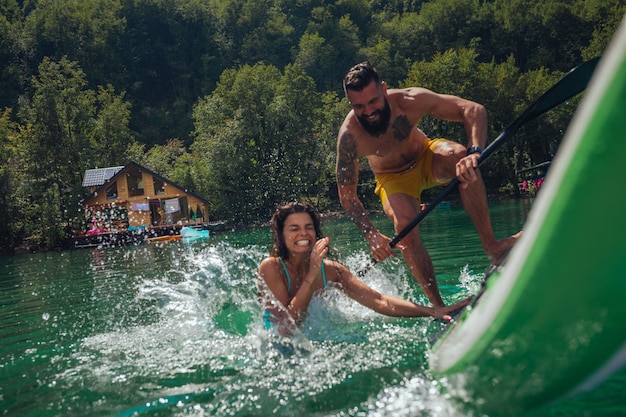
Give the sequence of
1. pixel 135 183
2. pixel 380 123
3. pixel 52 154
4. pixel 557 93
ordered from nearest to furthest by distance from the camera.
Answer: pixel 557 93 < pixel 380 123 < pixel 135 183 < pixel 52 154

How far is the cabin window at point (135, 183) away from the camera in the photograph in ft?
149

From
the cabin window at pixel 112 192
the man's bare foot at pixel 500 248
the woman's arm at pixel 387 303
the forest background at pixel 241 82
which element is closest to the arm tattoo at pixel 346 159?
the woman's arm at pixel 387 303

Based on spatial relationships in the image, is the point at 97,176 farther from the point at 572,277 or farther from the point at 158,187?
the point at 572,277

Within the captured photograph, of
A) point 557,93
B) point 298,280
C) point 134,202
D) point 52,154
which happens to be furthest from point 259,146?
point 557,93

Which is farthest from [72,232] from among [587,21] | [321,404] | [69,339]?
[587,21]

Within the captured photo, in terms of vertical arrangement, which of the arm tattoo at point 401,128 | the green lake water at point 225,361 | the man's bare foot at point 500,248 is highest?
the arm tattoo at point 401,128

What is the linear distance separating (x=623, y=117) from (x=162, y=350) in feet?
14.9

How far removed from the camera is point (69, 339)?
639cm

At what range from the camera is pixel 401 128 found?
5.88 m

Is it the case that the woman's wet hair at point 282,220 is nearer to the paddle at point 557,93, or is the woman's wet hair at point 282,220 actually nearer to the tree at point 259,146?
the paddle at point 557,93

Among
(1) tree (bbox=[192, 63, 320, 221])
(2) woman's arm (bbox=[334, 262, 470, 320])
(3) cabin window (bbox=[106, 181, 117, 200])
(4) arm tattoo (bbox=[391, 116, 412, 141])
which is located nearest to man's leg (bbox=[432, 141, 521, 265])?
(4) arm tattoo (bbox=[391, 116, 412, 141])

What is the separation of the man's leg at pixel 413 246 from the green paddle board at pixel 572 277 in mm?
3434

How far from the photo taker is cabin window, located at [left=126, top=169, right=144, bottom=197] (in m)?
45.5

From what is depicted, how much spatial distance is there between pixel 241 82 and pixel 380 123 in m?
46.2
